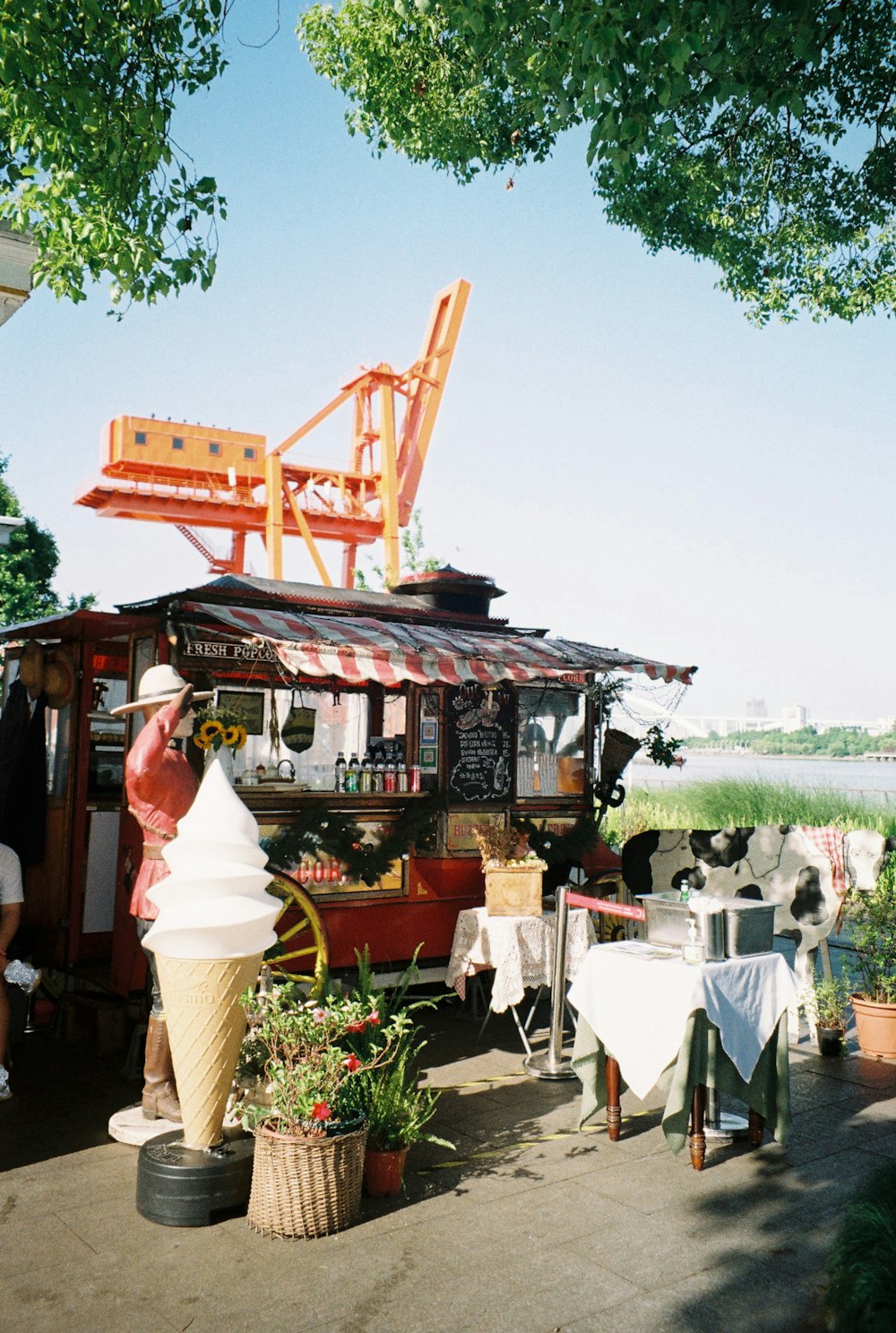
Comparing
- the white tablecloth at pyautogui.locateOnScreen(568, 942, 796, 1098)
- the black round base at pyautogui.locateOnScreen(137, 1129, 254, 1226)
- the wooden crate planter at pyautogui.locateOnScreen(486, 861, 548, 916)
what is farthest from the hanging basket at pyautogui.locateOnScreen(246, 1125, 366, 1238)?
the wooden crate planter at pyautogui.locateOnScreen(486, 861, 548, 916)

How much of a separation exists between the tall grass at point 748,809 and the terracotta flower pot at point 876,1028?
26.6 ft

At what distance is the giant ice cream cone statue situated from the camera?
3988mm

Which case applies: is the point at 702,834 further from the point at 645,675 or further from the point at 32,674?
the point at 32,674

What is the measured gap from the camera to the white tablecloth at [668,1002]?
4.36m

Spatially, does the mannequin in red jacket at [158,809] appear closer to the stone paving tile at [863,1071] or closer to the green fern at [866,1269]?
the green fern at [866,1269]

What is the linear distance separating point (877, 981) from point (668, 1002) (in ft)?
9.01

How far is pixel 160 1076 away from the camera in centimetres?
494

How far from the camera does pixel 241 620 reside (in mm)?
6324

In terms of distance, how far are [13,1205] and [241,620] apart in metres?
3.29

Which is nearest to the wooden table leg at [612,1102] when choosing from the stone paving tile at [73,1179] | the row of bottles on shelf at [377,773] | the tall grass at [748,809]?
the stone paving tile at [73,1179]

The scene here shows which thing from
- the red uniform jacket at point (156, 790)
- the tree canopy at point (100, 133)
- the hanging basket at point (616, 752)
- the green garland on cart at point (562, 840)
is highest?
the tree canopy at point (100, 133)

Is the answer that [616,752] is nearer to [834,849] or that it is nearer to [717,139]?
[834,849]

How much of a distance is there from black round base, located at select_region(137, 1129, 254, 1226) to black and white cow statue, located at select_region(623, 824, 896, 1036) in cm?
351

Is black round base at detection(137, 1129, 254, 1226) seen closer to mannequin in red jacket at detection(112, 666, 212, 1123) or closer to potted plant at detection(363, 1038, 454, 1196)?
potted plant at detection(363, 1038, 454, 1196)
